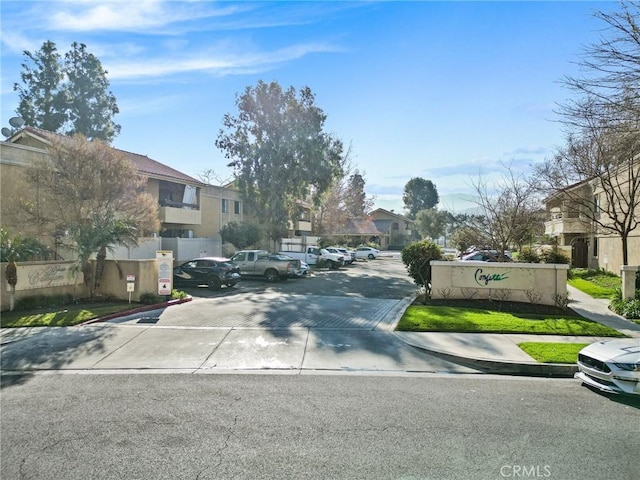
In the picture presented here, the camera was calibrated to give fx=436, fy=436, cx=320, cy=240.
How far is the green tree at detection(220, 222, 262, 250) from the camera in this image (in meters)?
33.0

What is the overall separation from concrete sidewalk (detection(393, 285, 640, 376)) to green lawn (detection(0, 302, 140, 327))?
29.3ft

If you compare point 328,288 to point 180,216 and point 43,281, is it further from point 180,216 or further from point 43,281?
point 180,216

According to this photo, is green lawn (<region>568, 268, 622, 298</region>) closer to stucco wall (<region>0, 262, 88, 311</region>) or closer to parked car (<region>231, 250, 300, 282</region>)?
parked car (<region>231, 250, 300, 282</region>)

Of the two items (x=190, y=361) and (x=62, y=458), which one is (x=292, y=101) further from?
(x=62, y=458)

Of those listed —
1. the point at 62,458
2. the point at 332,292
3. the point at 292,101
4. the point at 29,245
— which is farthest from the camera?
the point at 292,101

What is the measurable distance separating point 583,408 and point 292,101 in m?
29.6

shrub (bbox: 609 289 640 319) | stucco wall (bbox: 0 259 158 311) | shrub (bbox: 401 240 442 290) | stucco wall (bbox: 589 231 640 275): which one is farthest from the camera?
stucco wall (bbox: 589 231 640 275)

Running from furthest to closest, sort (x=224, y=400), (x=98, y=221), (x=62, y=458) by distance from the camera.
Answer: (x=98, y=221) → (x=224, y=400) → (x=62, y=458)

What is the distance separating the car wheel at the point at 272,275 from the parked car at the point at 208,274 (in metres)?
3.52

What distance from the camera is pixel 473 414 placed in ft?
18.7

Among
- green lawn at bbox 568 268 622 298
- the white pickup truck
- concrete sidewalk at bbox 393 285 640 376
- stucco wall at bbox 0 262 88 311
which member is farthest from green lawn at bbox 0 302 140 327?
the white pickup truck

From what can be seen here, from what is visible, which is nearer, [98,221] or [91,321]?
[91,321]

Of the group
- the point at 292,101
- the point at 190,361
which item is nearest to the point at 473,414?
the point at 190,361

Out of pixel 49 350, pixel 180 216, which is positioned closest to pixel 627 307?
pixel 49 350
